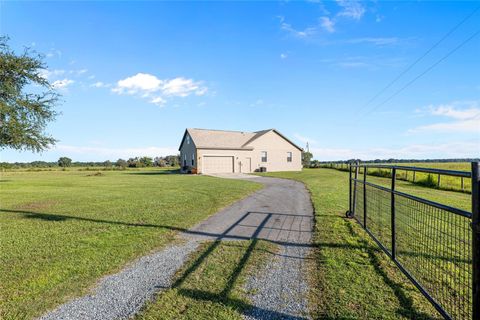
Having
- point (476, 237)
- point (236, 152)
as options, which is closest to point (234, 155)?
point (236, 152)

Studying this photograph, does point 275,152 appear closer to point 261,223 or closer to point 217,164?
point 217,164

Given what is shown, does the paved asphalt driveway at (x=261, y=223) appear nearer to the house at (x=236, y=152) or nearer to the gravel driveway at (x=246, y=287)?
the gravel driveway at (x=246, y=287)

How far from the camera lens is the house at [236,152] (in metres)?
32.7

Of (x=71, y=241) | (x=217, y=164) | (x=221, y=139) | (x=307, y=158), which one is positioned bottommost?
(x=71, y=241)

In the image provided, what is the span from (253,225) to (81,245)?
4068mm

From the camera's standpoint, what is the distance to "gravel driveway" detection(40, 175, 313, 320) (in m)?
3.12

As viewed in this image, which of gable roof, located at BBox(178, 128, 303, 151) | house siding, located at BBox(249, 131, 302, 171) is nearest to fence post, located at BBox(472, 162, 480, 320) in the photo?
gable roof, located at BBox(178, 128, 303, 151)

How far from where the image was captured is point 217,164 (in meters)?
33.2

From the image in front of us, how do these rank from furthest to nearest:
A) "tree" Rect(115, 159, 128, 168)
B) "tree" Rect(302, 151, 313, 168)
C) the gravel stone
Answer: "tree" Rect(115, 159, 128, 168) < "tree" Rect(302, 151, 313, 168) < the gravel stone

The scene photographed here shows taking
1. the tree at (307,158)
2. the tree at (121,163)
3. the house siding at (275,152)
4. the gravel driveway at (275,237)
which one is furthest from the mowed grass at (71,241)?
the tree at (121,163)

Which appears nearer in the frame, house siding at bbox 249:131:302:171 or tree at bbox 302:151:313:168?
house siding at bbox 249:131:302:171

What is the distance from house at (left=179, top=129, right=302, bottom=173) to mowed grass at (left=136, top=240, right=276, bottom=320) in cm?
2726

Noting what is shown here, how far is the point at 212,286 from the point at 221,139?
32.2 metres

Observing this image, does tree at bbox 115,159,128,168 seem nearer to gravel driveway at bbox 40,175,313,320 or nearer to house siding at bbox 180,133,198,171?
house siding at bbox 180,133,198,171
